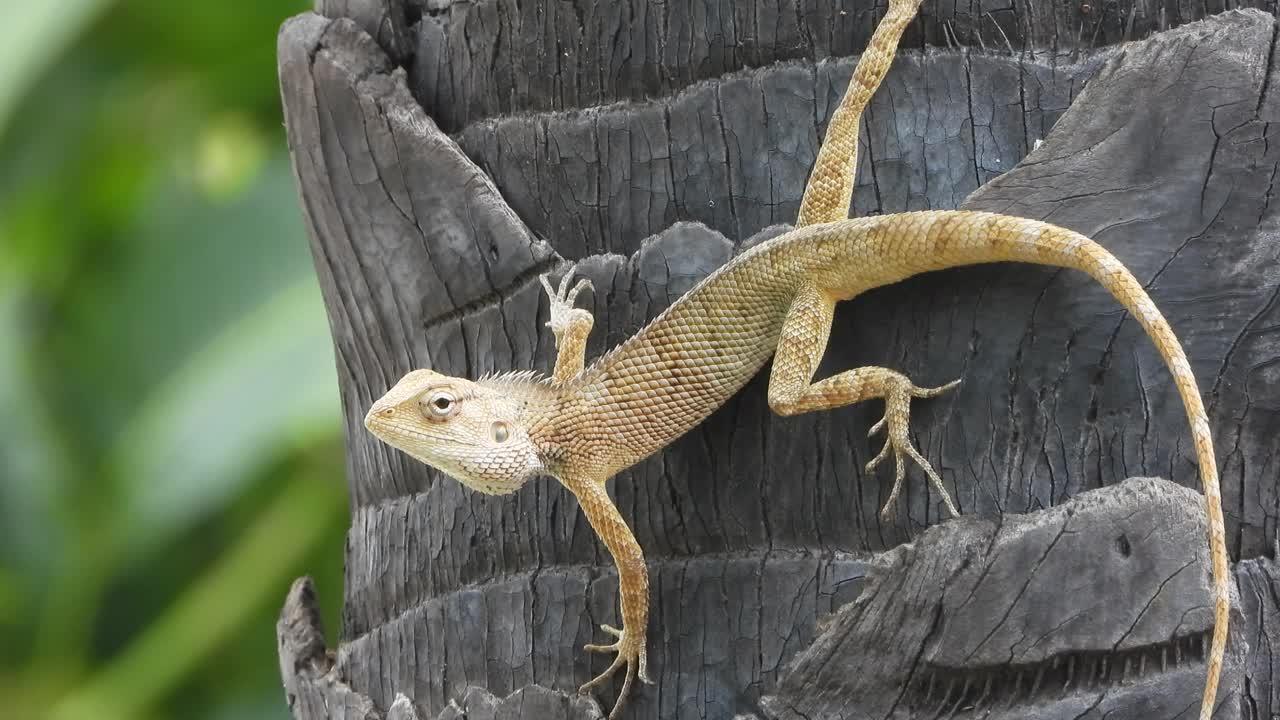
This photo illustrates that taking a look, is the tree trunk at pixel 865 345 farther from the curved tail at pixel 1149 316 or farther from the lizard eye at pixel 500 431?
the lizard eye at pixel 500 431

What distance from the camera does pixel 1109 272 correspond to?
2.95 meters

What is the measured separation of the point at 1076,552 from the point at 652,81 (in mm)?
1671

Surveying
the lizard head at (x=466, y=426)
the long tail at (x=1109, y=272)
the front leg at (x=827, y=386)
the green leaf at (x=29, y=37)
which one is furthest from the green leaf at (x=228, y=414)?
the long tail at (x=1109, y=272)

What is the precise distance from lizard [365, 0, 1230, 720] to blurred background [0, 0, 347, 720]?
2.58 m

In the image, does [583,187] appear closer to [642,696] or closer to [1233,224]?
[642,696]

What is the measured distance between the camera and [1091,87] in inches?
125

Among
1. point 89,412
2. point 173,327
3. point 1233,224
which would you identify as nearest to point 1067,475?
point 1233,224

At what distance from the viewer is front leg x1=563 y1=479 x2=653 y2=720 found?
10.8 ft

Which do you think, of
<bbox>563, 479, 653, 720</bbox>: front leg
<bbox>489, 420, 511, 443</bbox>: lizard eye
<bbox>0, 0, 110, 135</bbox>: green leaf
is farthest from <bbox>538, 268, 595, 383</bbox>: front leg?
<bbox>0, 0, 110, 135</bbox>: green leaf

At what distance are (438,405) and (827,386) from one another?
3.74 feet

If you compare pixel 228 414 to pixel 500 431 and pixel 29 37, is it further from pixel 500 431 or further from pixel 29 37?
pixel 500 431

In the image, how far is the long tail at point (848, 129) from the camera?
10.7 feet

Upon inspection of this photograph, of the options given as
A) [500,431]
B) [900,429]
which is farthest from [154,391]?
[900,429]

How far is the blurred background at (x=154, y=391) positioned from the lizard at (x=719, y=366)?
2578mm
